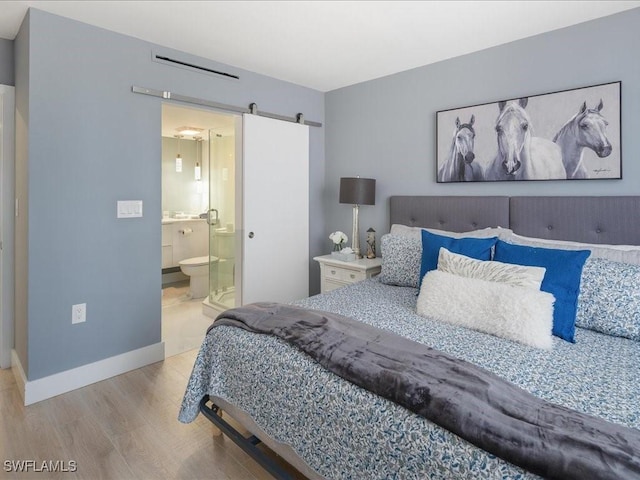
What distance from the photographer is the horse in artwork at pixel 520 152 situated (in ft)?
8.57

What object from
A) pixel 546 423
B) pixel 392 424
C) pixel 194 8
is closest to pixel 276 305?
pixel 392 424

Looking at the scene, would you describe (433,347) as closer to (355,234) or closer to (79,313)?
(355,234)

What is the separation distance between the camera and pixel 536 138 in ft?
8.75

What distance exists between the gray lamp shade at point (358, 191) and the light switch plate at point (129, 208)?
1694mm

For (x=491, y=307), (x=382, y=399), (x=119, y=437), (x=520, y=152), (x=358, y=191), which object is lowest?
(x=119, y=437)

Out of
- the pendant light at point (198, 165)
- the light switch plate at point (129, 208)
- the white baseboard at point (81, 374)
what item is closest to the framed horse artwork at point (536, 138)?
the light switch plate at point (129, 208)

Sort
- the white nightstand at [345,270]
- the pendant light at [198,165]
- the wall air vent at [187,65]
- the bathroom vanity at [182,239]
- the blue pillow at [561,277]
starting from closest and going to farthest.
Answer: the blue pillow at [561,277] < the wall air vent at [187,65] < the white nightstand at [345,270] < the bathroom vanity at [182,239] < the pendant light at [198,165]

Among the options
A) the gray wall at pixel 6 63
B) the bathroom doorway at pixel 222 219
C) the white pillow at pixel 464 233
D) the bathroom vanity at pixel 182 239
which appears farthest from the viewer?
the bathroom vanity at pixel 182 239

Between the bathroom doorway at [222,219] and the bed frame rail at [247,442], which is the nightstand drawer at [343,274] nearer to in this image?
the bathroom doorway at [222,219]

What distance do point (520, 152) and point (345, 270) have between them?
64.8 inches

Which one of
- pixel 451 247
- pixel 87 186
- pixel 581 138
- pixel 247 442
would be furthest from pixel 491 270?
pixel 87 186

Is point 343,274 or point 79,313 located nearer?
point 79,313

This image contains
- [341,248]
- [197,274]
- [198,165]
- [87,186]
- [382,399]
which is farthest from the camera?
[198,165]

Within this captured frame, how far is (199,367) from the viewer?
1.99 meters
